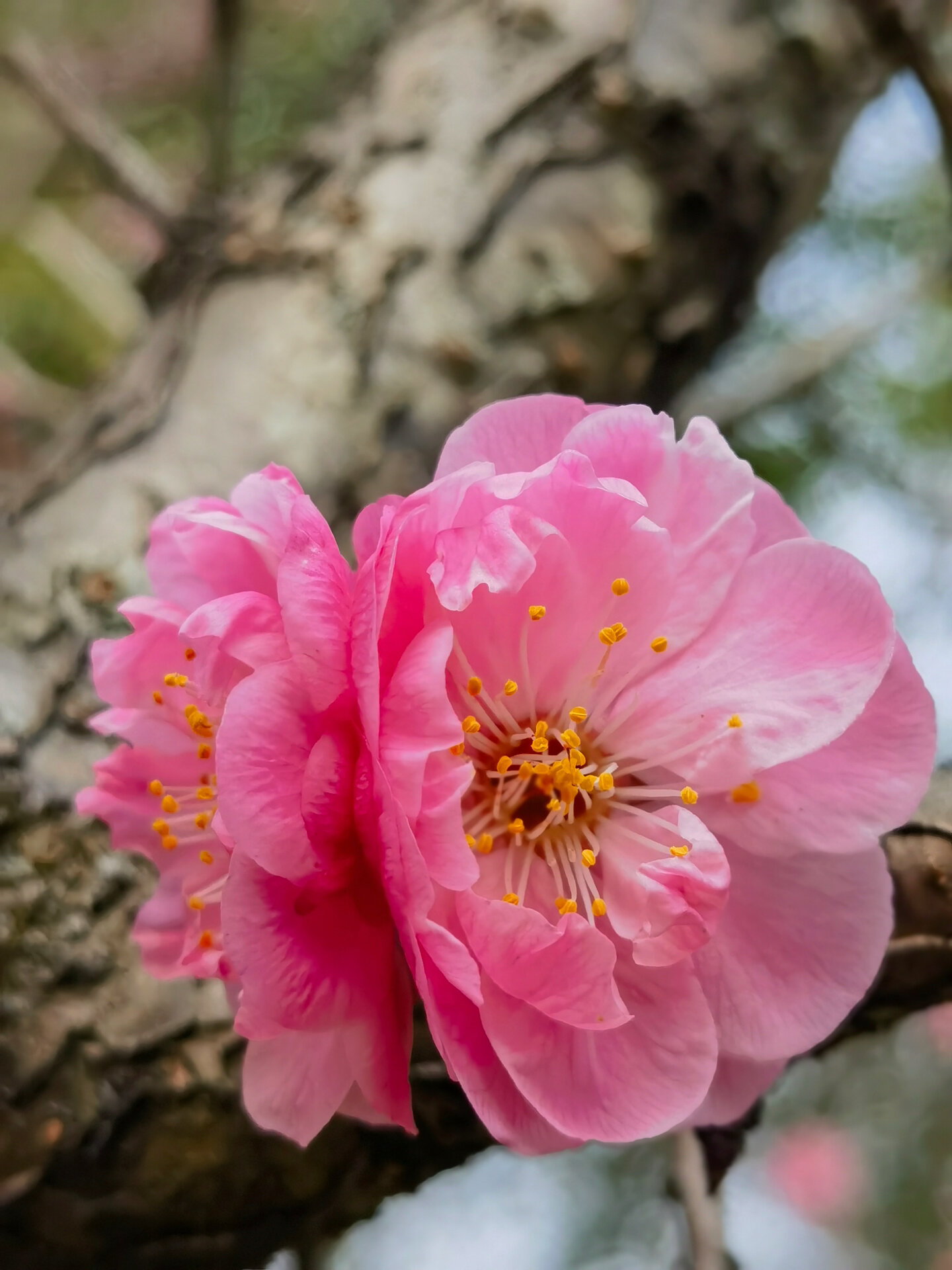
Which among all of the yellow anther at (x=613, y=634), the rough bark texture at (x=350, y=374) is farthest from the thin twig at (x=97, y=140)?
the yellow anther at (x=613, y=634)

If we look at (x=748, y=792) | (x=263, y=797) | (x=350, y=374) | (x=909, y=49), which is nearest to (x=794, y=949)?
(x=748, y=792)

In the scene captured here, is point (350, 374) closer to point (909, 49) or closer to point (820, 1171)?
point (909, 49)

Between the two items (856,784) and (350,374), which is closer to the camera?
(856,784)

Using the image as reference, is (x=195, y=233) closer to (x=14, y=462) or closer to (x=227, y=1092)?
(x=227, y=1092)

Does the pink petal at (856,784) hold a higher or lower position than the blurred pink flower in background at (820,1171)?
higher

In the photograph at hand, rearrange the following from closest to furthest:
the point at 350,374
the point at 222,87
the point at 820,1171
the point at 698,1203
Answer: the point at 698,1203 → the point at 350,374 → the point at 222,87 → the point at 820,1171

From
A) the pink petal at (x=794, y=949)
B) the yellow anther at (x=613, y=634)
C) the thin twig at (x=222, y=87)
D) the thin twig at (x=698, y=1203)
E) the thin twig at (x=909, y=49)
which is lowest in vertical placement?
the thin twig at (x=698, y=1203)

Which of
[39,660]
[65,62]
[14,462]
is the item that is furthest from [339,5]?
[39,660]

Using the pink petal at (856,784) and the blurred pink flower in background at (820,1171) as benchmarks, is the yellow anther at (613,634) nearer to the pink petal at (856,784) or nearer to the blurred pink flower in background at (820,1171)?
the pink petal at (856,784)

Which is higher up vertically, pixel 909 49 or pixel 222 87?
pixel 222 87
